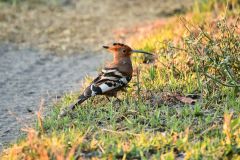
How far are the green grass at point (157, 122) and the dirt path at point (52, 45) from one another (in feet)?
2.22

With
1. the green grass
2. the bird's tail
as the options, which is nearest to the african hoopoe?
the bird's tail

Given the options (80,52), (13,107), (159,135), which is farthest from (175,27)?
(159,135)

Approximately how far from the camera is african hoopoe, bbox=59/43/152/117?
18.5ft

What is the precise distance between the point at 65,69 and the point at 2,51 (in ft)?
4.89

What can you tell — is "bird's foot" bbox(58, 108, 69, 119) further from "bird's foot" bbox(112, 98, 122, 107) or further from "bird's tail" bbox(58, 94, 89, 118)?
"bird's foot" bbox(112, 98, 122, 107)

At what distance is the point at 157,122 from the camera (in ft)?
16.5

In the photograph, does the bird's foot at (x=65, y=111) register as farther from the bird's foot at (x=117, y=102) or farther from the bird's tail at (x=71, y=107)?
A: the bird's foot at (x=117, y=102)

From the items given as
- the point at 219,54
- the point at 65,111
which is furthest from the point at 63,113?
the point at 219,54

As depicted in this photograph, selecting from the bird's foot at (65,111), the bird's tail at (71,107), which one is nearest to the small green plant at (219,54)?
the bird's tail at (71,107)

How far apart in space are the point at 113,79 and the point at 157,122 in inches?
36.1

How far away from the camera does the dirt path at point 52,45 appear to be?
22.7 ft

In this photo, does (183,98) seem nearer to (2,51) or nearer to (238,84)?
(238,84)

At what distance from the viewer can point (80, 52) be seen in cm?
948

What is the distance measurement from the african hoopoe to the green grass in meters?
0.11
